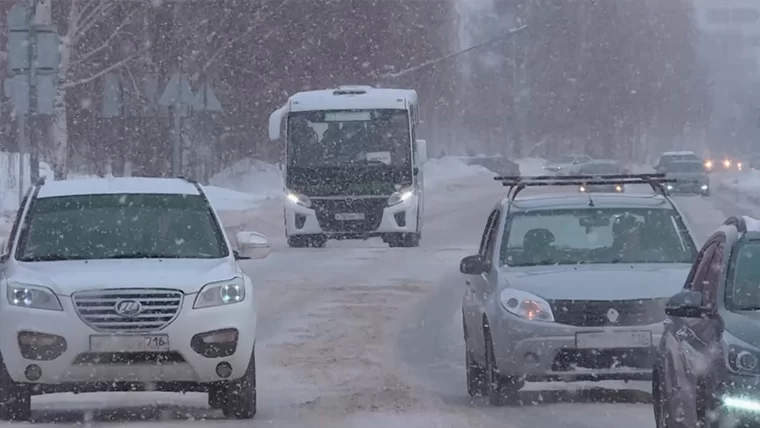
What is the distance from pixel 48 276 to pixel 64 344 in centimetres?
51

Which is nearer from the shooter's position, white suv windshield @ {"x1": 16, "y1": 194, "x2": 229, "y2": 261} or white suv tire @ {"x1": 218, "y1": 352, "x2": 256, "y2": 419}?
white suv tire @ {"x1": 218, "y1": 352, "x2": 256, "y2": 419}

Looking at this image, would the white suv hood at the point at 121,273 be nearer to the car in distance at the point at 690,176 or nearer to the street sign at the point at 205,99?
the street sign at the point at 205,99

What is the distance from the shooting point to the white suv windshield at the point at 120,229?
10984 mm

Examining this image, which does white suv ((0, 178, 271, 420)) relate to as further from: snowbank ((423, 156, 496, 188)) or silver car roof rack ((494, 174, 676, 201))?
snowbank ((423, 156, 496, 188))

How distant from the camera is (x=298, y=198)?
27.9 metres

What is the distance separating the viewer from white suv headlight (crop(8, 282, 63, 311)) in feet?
33.0

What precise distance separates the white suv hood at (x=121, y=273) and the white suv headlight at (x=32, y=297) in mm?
37

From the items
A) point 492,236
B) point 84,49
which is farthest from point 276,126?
point 492,236

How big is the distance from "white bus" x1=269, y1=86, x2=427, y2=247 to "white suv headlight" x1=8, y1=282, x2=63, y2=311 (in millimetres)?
17511

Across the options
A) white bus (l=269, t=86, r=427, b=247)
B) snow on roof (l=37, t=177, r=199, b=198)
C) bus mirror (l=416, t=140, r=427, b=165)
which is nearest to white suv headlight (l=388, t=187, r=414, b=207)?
white bus (l=269, t=86, r=427, b=247)

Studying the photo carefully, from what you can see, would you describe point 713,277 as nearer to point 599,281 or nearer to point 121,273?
point 599,281

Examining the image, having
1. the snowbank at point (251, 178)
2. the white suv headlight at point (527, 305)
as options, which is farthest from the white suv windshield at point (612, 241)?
the snowbank at point (251, 178)

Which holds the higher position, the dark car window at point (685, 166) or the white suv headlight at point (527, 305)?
the white suv headlight at point (527, 305)

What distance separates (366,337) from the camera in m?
15.6
